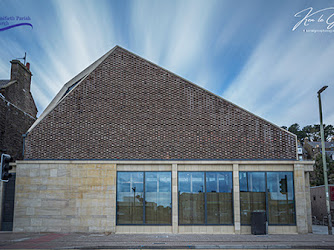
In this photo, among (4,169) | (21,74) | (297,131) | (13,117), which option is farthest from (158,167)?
(297,131)

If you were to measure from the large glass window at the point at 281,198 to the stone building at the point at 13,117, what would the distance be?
1475cm

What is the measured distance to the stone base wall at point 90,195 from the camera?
1717cm

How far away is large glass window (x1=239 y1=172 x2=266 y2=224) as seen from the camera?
17.4m

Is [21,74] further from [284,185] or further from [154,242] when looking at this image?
[284,185]

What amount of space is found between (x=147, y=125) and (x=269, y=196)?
26.2 feet

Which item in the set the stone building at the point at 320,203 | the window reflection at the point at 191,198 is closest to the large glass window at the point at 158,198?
the window reflection at the point at 191,198

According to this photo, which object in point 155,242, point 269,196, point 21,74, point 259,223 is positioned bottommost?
point 155,242

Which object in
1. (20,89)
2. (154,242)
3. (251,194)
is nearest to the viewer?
(154,242)

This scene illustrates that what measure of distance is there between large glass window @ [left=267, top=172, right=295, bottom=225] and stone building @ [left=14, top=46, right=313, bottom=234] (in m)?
0.05

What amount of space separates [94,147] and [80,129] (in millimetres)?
1397

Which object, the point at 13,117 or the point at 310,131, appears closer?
the point at 13,117

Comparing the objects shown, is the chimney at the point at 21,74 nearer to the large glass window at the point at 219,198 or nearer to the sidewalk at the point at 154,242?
the sidewalk at the point at 154,242

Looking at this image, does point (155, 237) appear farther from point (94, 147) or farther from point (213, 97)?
point (213, 97)

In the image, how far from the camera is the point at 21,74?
1118 inches
